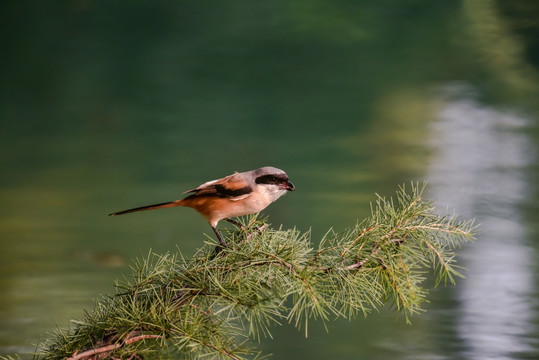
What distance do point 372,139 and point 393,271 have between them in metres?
1.16

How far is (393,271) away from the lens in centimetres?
71

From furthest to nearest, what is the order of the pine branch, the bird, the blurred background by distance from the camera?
the blurred background < the bird < the pine branch

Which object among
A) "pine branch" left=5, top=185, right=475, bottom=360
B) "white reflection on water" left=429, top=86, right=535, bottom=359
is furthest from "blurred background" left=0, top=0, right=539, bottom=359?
"pine branch" left=5, top=185, right=475, bottom=360

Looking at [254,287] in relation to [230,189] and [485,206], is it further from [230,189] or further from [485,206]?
[485,206]

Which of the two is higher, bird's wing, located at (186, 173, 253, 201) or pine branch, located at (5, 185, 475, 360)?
bird's wing, located at (186, 173, 253, 201)

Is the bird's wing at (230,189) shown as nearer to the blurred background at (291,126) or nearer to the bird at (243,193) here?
the bird at (243,193)

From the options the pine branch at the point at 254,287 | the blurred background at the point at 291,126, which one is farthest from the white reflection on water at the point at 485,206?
the pine branch at the point at 254,287

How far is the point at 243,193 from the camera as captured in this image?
821mm

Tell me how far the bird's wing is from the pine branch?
0.07 metres

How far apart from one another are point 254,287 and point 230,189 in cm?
19

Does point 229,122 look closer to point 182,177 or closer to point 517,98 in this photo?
point 182,177

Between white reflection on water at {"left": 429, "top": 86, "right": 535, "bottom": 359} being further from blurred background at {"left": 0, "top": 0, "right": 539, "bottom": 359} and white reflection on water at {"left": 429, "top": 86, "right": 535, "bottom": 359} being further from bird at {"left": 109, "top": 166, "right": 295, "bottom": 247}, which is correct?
bird at {"left": 109, "top": 166, "right": 295, "bottom": 247}

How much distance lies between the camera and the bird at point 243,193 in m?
0.81

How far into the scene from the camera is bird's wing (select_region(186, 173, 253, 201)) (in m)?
0.82
